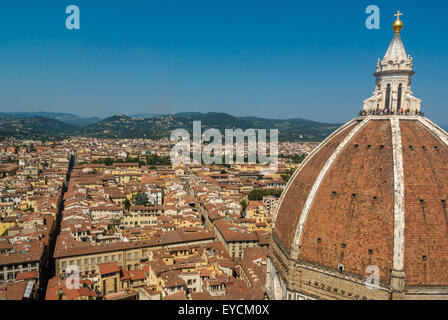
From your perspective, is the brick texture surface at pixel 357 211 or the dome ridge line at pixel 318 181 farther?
the dome ridge line at pixel 318 181

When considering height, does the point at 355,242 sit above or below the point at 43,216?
above

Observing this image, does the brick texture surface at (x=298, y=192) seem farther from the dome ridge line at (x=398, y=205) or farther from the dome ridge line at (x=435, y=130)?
the dome ridge line at (x=435, y=130)

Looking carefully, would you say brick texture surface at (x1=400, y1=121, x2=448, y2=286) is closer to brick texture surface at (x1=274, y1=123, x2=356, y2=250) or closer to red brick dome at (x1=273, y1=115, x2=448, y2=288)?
red brick dome at (x1=273, y1=115, x2=448, y2=288)

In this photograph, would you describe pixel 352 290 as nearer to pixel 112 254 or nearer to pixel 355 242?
pixel 355 242

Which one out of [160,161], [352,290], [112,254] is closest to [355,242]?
[352,290]

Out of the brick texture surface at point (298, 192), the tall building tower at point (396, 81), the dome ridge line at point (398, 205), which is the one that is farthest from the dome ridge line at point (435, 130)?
the brick texture surface at point (298, 192)

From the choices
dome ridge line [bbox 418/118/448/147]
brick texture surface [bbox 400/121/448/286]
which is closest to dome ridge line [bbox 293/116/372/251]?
brick texture surface [bbox 400/121/448/286]

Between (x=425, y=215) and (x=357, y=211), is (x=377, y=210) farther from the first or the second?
(x=425, y=215)
